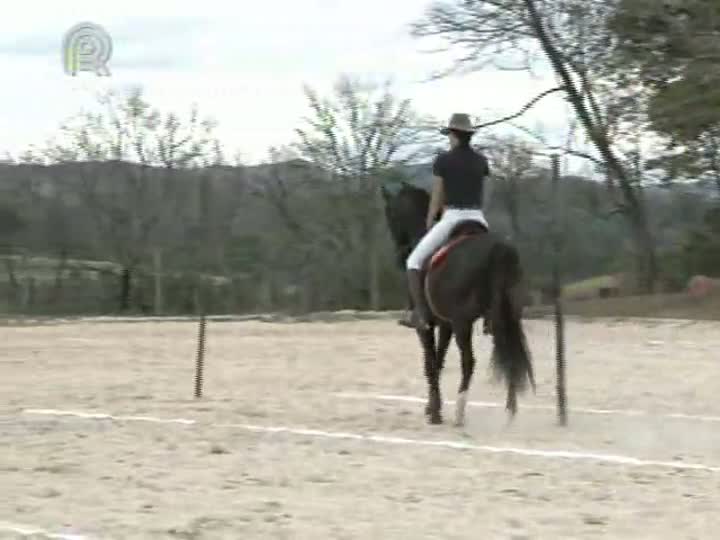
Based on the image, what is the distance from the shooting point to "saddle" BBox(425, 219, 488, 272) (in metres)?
10.2

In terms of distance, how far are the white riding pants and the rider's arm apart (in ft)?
0.21

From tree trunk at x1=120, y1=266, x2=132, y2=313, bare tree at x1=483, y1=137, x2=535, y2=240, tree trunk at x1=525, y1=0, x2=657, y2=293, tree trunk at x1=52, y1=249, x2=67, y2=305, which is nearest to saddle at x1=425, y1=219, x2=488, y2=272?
bare tree at x1=483, y1=137, x2=535, y2=240

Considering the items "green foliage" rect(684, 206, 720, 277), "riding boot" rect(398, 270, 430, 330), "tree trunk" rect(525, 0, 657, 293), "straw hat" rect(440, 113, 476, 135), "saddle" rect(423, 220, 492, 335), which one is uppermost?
"tree trunk" rect(525, 0, 657, 293)

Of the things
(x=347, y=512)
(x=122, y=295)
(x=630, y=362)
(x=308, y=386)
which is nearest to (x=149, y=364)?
(x=308, y=386)

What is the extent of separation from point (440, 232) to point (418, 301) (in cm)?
63

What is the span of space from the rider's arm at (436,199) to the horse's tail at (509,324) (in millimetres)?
779

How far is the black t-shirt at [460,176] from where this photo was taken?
1026cm

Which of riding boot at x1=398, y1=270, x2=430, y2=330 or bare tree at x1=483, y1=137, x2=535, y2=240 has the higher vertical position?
bare tree at x1=483, y1=137, x2=535, y2=240

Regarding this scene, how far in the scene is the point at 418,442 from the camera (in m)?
9.30

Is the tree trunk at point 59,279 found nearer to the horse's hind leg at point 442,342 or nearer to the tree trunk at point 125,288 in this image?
the tree trunk at point 125,288

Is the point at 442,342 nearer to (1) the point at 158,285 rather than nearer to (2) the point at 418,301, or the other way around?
(2) the point at 418,301

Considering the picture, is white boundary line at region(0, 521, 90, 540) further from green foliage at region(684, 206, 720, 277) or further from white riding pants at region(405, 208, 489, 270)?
green foliage at region(684, 206, 720, 277)

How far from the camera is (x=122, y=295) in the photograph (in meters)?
36.7

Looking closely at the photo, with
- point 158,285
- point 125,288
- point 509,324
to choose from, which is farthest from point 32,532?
point 125,288
